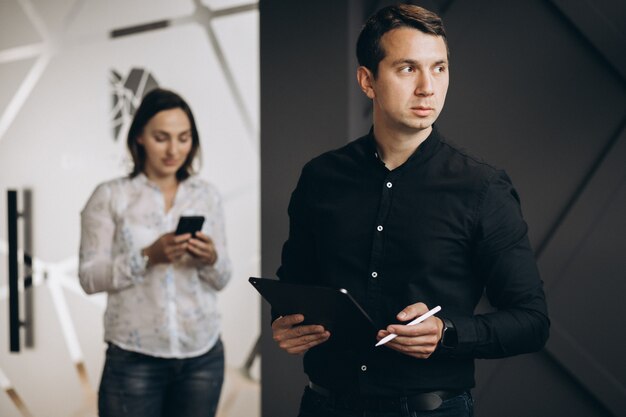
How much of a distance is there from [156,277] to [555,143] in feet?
4.95

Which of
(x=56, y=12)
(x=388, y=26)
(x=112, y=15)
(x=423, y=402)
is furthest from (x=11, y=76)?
(x=423, y=402)

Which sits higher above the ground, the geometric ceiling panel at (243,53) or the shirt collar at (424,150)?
the shirt collar at (424,150)

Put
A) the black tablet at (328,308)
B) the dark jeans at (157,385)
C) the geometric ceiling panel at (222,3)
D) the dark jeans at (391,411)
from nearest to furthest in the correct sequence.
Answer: the black tablet at (328,308) < the dark jeans at (391,411) < the dark jeans at (157,385) < the geometric ceiling panel at (222,3)

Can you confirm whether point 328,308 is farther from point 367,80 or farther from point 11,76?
point 11,76

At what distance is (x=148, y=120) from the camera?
109 inches

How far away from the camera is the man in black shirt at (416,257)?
1.57 m

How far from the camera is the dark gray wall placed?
104 inches

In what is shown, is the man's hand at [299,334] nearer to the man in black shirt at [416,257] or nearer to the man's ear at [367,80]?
the man in black shirt at [416,257]

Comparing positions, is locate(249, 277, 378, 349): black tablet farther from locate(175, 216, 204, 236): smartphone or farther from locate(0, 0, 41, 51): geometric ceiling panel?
locate(0, 0, 41, 51): geometric ceiling panel

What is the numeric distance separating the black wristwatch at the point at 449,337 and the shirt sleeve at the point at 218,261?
1.33 meters

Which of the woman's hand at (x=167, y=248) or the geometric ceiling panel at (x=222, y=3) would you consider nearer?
the woman's hand at (x=167, y=248)

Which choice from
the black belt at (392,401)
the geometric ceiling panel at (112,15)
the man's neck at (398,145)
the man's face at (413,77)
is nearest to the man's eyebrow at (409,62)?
the man's face at (413,77)

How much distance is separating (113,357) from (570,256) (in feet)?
5.38

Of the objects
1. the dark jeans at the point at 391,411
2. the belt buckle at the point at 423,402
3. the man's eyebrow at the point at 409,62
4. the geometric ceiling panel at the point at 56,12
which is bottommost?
the dark jeans at the point at 391,411
